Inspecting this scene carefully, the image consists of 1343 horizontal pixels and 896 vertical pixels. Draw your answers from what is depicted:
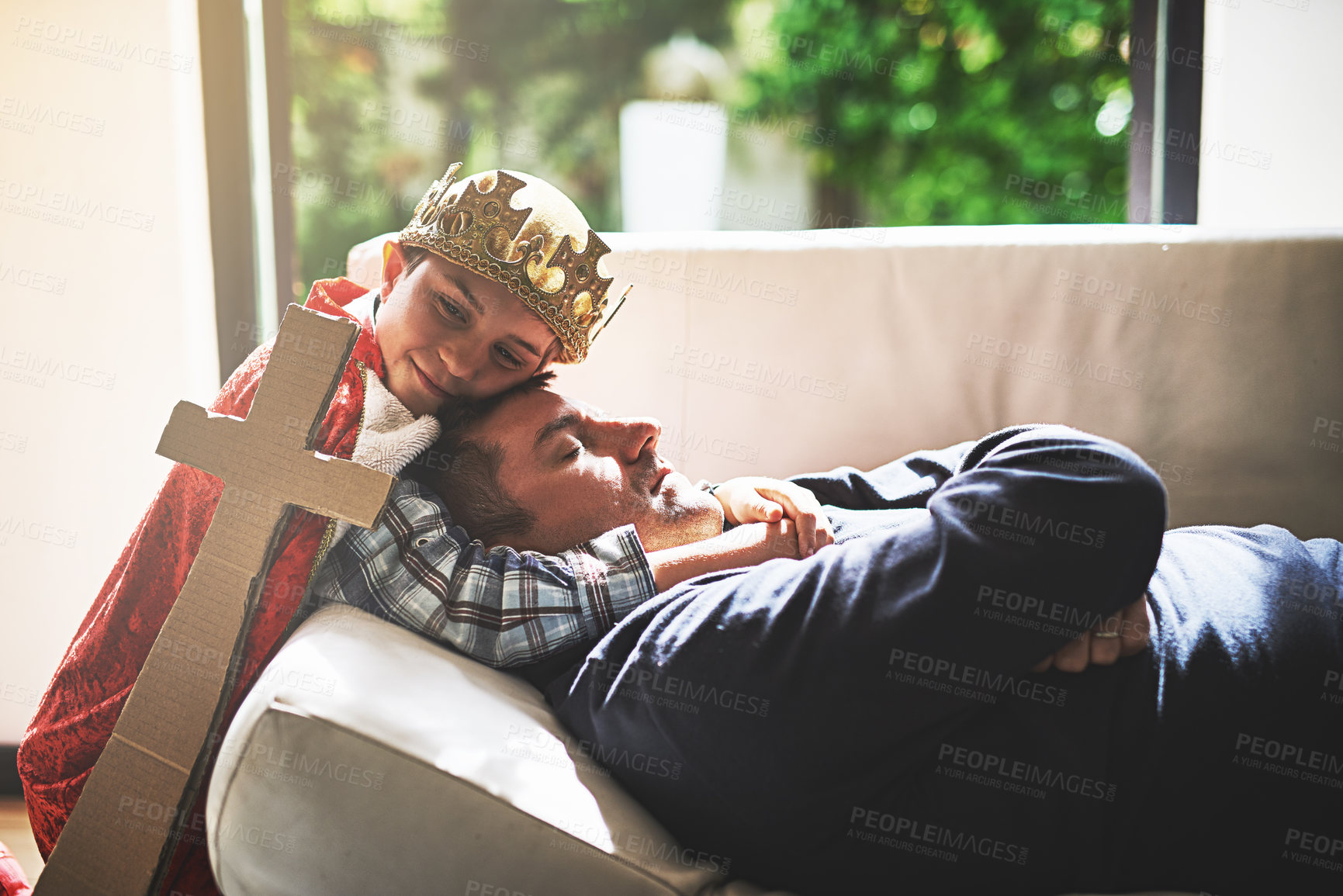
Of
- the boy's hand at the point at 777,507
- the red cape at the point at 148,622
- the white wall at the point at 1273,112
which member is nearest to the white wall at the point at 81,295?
the red cape at the point at 148,622

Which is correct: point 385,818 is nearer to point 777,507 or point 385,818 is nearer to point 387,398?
point 387,398

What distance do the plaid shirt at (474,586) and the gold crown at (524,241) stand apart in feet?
0.95

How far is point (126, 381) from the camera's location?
157 centimetres

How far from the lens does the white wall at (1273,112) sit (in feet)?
5.31

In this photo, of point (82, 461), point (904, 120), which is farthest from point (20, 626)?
point (904, 120)

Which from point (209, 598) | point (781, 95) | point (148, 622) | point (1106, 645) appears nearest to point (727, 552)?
point (1106, 645)

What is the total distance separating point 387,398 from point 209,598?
0.95 feet

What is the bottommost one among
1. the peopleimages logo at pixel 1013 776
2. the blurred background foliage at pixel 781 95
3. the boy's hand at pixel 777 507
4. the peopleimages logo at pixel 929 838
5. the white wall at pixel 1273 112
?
the peopleimages logo at pixel 929 838

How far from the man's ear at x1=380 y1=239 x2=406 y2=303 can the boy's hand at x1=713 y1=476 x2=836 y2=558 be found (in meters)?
0.55

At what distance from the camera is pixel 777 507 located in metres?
1.12

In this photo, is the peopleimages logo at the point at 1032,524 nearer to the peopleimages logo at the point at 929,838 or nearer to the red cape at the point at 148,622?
the peopleimages logo at the point at 929,838

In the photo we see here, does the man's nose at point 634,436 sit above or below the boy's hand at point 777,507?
above

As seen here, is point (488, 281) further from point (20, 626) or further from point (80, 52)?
point (20, 626)

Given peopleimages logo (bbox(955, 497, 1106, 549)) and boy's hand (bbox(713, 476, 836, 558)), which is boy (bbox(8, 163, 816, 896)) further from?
peopleimages logo (bbox(955, 497, 1106, 549))
